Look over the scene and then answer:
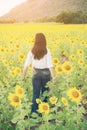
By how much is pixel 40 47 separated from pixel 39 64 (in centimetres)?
29

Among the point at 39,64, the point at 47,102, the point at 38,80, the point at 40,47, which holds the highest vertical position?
the point at 40,47

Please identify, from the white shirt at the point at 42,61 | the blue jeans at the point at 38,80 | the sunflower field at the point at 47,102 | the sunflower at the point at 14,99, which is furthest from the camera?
the blue jeans at the point at 38,80

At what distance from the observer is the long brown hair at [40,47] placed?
21.8 feet

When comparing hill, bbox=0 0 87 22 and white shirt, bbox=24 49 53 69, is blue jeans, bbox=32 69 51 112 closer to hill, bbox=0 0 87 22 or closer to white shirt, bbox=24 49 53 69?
white shirt, bbox=24 49 53 69

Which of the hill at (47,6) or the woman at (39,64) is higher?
the woman at (39,64)

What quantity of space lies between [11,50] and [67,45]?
5.26 meters

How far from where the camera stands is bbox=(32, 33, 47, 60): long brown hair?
6.64 meters

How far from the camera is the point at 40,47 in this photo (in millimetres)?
6664

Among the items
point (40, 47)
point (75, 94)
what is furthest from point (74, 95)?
point (40, 47)

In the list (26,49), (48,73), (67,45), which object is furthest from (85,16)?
(48,73)

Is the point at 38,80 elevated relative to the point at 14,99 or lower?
lower

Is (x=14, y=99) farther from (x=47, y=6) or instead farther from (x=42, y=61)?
(x=47, y=6)

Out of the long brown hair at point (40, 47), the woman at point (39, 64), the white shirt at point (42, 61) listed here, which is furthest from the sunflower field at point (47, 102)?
the long brown hair at point (40, 47)

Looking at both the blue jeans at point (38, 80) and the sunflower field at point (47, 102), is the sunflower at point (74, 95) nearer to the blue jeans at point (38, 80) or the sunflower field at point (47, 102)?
the sunflower field at point (47, 102)
